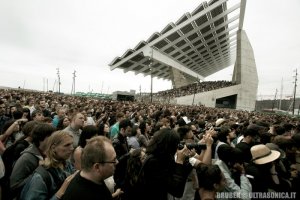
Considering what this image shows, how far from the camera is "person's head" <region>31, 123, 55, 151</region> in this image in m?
2.96

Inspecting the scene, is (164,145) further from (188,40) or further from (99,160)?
(188,40)

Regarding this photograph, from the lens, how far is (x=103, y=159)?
1.89m

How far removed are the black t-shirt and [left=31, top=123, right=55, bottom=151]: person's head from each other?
1348 mm

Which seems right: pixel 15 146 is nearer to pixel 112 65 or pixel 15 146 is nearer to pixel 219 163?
pixel 219 163

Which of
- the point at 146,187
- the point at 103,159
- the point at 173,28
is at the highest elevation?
the point at 173,28

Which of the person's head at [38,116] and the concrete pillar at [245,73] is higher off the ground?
the concrete pillar at [245,73]

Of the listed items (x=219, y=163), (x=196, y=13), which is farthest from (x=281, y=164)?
(x=196, y=13)

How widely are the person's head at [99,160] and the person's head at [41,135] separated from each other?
1287 millimetres

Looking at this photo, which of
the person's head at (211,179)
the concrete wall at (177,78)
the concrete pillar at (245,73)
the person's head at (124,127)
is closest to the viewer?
the person's head at (211,179)

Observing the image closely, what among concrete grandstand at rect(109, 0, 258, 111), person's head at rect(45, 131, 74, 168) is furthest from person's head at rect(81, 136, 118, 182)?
concrete grandstand at rect(109, 0, 258, 111)

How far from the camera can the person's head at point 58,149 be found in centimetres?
242

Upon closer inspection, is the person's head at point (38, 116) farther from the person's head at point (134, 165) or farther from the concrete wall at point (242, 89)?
the concrete wall at point (242, 89)

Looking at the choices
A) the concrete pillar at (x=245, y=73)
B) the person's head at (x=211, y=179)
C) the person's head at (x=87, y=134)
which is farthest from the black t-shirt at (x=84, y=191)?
the concrete pillar at (x=245, y=73)

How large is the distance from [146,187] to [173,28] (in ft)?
124
